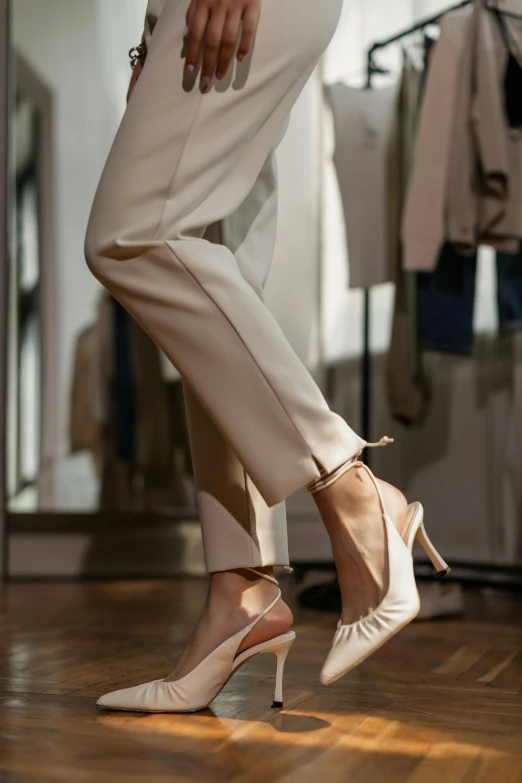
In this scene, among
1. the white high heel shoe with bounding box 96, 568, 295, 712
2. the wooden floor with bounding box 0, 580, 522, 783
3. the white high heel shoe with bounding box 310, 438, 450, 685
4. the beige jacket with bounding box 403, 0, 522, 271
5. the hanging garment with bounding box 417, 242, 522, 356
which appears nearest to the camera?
the wooden floor with bounding box 0, 580, 522, 783

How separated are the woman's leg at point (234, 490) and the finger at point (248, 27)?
0.16m

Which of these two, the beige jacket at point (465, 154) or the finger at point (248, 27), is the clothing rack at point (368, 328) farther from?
the finger at point (248, 27)

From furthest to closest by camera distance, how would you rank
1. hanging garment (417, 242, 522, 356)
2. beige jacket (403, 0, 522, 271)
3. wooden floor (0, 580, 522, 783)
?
1. hanging garment (417, 242, 522, 356)
2. beige jacket (403, 0, 522, 271)
3. wooden floor (0, 580, 522, 783)

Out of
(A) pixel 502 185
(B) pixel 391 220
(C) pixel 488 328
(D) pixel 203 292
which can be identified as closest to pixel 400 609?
(D) pixel 203 292

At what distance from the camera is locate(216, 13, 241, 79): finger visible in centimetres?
102

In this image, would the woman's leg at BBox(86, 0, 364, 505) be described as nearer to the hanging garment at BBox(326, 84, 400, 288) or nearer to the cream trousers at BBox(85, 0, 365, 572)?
the cream trousers at BBox(85, 0, 365, 572)

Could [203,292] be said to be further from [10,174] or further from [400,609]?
[10,174]

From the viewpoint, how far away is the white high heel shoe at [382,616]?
3.22 ft

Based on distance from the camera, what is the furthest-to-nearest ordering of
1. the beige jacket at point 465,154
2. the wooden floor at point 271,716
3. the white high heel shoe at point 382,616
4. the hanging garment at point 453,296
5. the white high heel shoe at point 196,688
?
1. the hanging garment at point 453,296
2. the beige jacket at point 465,154
3. the white high heel shoe at point 196,688
4. the white high heel shoe at point 382,616
5. the wooden floor at point 271,716

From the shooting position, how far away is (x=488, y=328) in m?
2.73

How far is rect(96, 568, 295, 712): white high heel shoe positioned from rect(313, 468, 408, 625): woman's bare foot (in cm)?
15

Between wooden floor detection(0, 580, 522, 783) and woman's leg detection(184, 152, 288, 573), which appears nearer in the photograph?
wooden floor detection(0, 580, 522, 783)

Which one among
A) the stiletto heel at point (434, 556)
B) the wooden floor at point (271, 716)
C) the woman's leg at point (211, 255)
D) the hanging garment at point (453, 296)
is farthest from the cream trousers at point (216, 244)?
the hanging garment at point (453, 296)

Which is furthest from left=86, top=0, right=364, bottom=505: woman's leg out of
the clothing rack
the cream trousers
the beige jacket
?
the clothing rack
